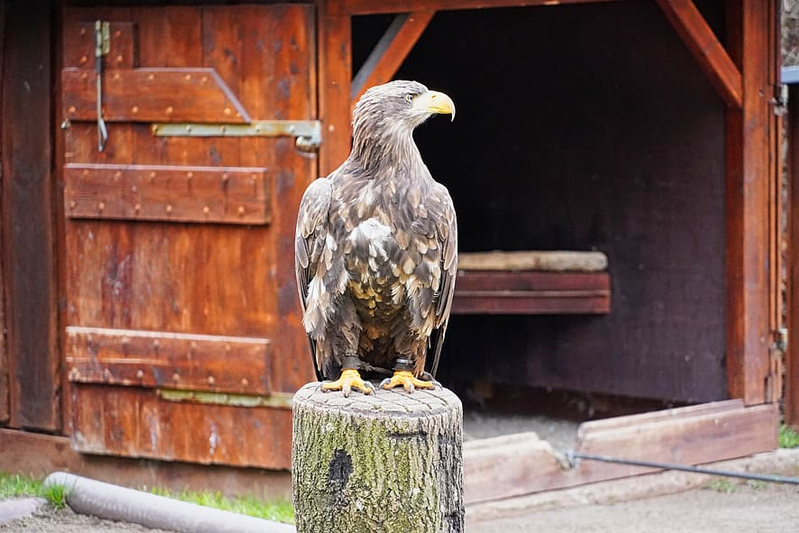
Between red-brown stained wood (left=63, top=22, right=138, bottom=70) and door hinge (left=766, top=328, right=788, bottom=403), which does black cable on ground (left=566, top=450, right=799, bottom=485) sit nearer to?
door hinge (left=766, top=328, right=788, bottom=403)

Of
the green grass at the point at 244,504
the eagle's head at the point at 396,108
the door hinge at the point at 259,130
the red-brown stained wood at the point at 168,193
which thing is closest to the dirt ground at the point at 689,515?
the green grass at the point at 244,504

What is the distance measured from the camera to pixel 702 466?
22.0 feet

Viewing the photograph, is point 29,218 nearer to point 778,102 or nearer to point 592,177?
point 592,177

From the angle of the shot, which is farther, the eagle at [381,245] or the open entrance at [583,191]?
the open entrance at [583,191]

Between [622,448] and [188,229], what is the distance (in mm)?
2601

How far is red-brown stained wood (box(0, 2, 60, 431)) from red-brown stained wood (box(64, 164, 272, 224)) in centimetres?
49

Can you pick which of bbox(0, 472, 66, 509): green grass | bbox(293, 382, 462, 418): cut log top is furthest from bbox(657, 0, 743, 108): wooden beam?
bbox(0, 472, 66, 509): green grass

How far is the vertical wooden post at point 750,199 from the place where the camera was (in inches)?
258

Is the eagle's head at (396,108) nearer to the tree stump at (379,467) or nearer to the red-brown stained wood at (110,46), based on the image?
the tree stump at (379,467)

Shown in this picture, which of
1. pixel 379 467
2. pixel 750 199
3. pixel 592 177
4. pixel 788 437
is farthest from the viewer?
pixel 592 177

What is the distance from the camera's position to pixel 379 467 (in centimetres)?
332

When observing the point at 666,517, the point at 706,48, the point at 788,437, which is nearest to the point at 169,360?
the point at 666,517

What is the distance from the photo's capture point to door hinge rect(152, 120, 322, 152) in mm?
5828

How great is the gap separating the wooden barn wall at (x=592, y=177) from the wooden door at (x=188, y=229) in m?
2.61
